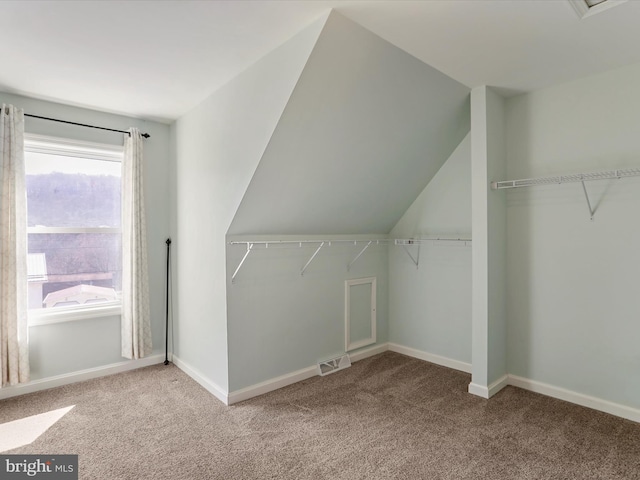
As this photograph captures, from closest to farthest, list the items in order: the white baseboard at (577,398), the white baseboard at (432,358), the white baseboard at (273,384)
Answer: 1. the white baseboard at (577,398)
2. the white baseboard at (273,384)
3. the white baseboard at (432,358)

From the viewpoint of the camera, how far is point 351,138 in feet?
8.86

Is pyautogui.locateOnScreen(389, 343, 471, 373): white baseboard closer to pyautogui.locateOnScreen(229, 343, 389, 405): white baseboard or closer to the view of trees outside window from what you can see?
pyautogui.locateOnScreen(229, 343, 389, 405): white baseboard

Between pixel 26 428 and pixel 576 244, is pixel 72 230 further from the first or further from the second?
pixel 576 244

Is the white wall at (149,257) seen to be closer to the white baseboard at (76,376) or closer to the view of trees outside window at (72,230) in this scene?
the white baseboard at (76,376)

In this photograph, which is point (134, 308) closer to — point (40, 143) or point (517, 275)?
point (40, 143)

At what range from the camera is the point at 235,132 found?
2.70 m

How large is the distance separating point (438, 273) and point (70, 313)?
3405 mm

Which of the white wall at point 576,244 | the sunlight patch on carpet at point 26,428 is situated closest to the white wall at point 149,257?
the sunlight patch on carpet at point 26,428

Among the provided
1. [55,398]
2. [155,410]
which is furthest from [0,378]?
[155,410]

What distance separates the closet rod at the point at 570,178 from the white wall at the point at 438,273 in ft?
1.63

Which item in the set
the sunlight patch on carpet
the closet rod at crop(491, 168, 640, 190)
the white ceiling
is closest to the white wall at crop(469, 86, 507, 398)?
the closet rod at crop(491, 168, 640, 190)

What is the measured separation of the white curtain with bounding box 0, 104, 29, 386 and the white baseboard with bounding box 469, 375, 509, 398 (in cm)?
355

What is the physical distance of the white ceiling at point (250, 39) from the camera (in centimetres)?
183

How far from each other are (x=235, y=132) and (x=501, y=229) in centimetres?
Answer: 224
